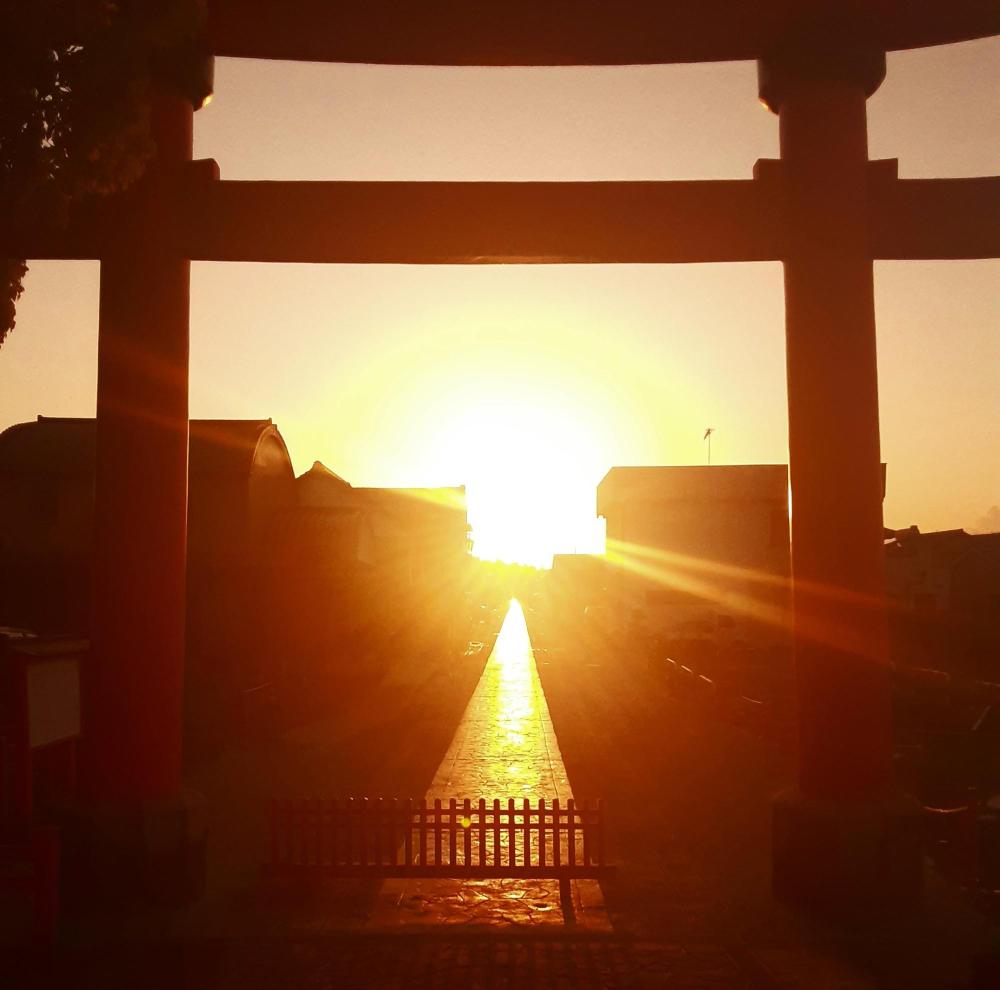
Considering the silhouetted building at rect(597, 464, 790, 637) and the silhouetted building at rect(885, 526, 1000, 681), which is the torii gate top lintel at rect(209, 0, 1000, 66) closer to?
the silhouetted building at rect(885, 526, 1000, 681)

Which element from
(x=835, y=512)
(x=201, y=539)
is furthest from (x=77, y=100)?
(x=201, y=539)

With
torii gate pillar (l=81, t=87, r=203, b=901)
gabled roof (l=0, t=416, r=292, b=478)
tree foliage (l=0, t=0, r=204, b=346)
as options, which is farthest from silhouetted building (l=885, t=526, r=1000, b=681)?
tree foliage (l=0, t=0, r=204, b=346)

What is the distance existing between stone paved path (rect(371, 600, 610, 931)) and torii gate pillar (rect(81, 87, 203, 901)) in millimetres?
2229

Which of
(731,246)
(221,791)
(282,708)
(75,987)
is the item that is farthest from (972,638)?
(75,987)

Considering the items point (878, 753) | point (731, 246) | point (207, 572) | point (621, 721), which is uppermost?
point (731, 246)

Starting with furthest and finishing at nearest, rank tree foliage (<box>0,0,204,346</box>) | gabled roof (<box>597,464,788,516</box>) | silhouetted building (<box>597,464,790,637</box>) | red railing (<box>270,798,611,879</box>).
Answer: gabled roof (<box>597,464,788,516</box>)
silhouetted building (<box>597,464,790,637</box>)
red railing (<box>270,798,611,879</box>)
tree foliage (<box>0,0,204,346</box>)

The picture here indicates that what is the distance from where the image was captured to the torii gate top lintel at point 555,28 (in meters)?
9.75

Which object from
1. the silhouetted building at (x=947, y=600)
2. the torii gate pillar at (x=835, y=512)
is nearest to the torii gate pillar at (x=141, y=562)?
the torii gate pillar at (x=835, y=512)

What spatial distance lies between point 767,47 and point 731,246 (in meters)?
1.90

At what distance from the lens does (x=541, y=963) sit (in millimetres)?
8727

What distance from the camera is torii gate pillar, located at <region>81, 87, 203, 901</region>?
984 centimetres

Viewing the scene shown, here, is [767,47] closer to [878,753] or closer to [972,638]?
[878,753]

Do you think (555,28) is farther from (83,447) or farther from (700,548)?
(700,548)

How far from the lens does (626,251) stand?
10297mm
